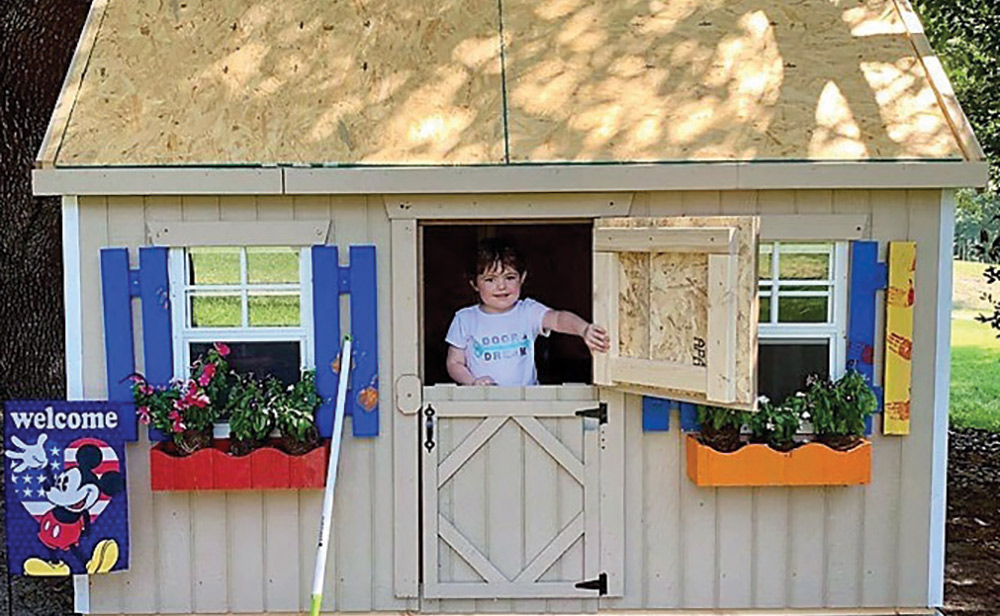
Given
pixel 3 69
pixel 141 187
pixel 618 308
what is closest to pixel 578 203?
pixel 618 308

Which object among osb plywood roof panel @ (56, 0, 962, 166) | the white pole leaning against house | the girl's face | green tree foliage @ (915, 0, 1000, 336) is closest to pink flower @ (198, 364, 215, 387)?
the white pole leaning against house

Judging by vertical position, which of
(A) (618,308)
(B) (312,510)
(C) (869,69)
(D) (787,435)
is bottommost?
(B) (312,510)

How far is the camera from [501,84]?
18.9 ft

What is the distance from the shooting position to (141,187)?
534 centimetres

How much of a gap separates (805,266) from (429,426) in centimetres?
194

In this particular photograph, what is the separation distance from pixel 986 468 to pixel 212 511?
7.64m

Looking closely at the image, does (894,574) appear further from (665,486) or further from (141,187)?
(141,187)

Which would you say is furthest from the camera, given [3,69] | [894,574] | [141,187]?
[3,69]

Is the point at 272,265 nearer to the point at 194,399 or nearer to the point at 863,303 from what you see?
the point at 194,399

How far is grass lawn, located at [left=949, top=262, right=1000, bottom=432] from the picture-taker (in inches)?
537

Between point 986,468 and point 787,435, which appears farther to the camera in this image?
point 986,468

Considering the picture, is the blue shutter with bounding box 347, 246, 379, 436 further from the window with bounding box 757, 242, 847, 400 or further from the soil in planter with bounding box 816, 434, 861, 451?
the soil in planter with bounding box 816, 434, 861, 451

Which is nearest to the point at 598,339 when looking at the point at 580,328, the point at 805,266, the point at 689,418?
the point at 580,328

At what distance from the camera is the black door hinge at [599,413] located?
18.3 feet
